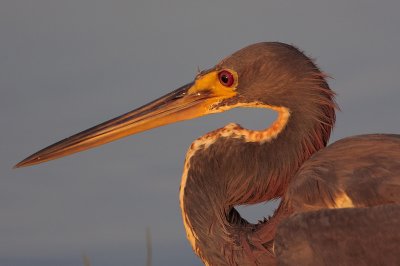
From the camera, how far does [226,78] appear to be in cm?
784

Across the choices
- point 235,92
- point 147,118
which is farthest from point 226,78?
point 147,118

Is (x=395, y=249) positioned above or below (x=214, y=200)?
below

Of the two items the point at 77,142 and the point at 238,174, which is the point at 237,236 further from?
the point at 77,142

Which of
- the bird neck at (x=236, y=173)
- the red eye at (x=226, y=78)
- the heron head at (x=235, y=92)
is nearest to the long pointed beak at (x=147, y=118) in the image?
the heron head at (x=235, y=92)

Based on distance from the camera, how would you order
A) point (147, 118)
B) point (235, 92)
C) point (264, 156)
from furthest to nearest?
point (147, 118) → point (235, 92) → point (264, 156)

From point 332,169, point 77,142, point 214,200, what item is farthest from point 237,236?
point 77,142

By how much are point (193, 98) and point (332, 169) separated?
1867 millimetres

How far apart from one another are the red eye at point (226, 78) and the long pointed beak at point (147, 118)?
0.15 m

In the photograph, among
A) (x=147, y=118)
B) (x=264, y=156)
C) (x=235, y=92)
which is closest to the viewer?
(x=264, y=156)

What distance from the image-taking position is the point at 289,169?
728cm

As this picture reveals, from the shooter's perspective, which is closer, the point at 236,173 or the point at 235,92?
the point at 236,173

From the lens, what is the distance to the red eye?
781 centimetres

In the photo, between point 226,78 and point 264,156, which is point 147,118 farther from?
point 264,156

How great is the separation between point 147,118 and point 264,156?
1.43m
